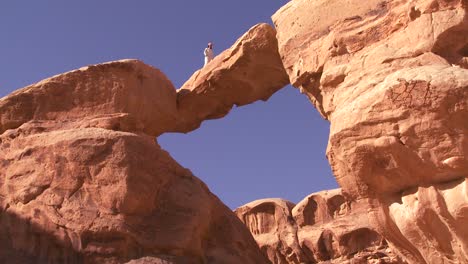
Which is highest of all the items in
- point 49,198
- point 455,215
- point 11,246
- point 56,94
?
point 56,94

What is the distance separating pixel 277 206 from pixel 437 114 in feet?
32.4

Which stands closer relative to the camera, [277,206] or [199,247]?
[199,247]

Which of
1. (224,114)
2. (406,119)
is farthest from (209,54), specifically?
(406,119)

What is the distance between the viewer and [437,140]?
18.1ft

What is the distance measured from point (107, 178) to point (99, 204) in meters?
0.33

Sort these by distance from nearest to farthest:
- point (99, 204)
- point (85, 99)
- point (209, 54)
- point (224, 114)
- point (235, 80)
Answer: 1. point (99, 204)
2. point (85, 99)
3. point (235, 80)
4. point (224, 114)
5. point (209, 54)

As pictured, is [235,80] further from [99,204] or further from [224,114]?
[99,204]

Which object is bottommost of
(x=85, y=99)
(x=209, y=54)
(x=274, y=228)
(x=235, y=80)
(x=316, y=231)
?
(x=316, y=231)

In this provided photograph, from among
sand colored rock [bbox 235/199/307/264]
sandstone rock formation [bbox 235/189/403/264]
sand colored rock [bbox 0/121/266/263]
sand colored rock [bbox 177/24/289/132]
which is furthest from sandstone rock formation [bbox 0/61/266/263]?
sand colored rock [bbox 235/199/307/264]

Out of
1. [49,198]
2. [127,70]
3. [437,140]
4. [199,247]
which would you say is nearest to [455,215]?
[437,140]

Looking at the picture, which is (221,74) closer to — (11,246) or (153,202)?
(153,202)

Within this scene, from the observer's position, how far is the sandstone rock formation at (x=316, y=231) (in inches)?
534

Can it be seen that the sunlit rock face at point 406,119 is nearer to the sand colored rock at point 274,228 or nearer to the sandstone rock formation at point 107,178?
the sandstone rock formation at point 107,178

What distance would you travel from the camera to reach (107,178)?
7.68 m
